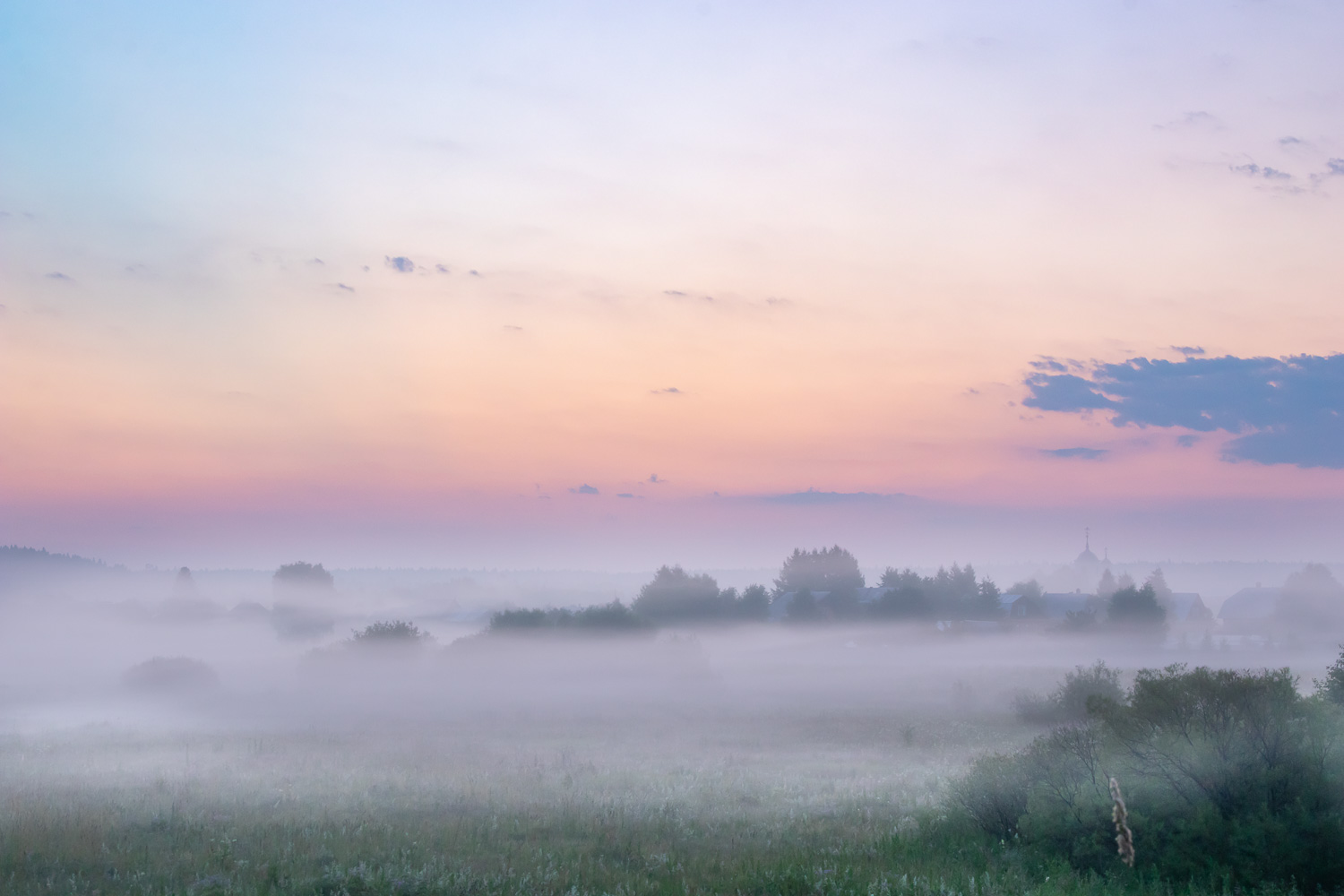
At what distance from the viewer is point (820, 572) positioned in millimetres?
126250

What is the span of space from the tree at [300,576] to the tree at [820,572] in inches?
3387

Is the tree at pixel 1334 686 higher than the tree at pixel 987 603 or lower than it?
higher

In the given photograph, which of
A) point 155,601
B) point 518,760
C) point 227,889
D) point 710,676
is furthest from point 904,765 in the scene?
point 155,601

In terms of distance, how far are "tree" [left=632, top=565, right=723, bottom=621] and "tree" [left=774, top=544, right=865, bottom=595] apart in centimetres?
1923

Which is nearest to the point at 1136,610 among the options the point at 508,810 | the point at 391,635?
the point at 391,635

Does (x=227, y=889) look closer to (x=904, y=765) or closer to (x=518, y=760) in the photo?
(x=518, y=760)

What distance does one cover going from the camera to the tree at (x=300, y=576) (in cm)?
15900

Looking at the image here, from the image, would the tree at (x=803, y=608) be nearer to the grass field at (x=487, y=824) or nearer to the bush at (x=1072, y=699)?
the bush at (x=1072, y=699)

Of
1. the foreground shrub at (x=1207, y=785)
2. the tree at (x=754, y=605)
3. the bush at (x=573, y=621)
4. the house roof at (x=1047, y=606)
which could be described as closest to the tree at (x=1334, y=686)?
the foreground shrub at (x=1207, y=785)

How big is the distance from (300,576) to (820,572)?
93.6 meters

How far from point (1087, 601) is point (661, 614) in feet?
Result: 178

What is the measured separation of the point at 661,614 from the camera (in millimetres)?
106688

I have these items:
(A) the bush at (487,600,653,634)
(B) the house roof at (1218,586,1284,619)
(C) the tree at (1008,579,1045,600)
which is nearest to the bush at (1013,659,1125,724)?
(A) the bush at (487,600,653,634)

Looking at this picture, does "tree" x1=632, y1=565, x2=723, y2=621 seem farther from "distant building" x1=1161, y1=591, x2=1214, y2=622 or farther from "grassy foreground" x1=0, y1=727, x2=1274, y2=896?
"grassy foreground" x1=0, y1=727, x2=1274, y2=896
